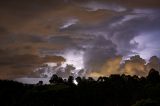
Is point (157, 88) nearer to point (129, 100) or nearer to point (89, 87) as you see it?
point (129, 100)

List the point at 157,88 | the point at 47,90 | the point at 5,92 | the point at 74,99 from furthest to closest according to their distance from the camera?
the point at 5,92, the point at 47,90, the point at 74,99, the point at 157,88

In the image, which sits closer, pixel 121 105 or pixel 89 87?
pixel 121 105

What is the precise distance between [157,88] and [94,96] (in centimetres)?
3089

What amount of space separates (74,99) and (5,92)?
39673mm

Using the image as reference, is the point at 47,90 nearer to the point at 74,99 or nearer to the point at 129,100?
the point at 74,99

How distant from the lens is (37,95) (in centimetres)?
16388

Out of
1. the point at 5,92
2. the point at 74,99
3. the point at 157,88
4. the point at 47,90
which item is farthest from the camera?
the point at 5,92

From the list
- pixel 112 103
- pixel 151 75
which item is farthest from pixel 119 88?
pixel 151 75

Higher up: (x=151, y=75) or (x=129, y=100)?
(x=151, y=75)

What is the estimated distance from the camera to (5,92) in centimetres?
18038

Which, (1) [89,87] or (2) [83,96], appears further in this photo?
(1) [89,87]

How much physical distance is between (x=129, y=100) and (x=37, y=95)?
37.9m

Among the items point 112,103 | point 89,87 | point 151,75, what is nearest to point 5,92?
point 89,87

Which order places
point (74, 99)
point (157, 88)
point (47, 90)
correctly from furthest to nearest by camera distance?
1. point (47, 90)
2. point (74, 99)
3. point (157, 88)
